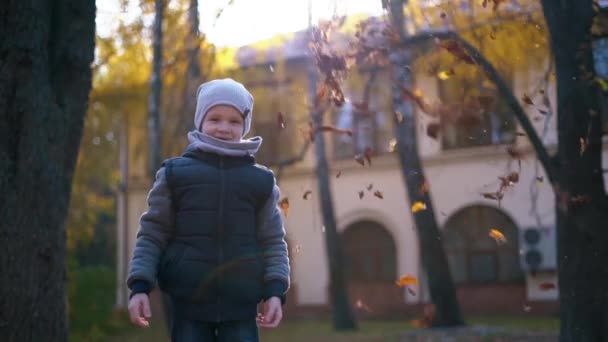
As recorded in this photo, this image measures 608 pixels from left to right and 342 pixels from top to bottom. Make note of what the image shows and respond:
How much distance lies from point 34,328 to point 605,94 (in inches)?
230

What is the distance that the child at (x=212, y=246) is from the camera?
3.79 m

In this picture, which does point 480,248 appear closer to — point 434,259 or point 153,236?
point 434,259

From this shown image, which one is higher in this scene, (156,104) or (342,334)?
(156,104)

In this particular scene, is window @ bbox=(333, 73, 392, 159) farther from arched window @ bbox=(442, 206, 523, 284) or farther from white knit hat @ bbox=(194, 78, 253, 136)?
white knit hat @ bbox=(194, 78, 253, 136)

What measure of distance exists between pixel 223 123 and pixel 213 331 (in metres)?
0.87

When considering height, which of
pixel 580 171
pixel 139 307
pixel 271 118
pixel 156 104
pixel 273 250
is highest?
pixel 271 118

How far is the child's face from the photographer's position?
398 centimetres

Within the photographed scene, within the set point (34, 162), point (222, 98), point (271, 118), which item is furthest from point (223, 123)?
point (271, 118)

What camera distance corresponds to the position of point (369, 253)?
29359 mm

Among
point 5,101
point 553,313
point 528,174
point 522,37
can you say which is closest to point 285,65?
point 528,174

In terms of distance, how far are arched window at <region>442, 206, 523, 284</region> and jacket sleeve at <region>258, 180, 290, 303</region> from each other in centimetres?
2313

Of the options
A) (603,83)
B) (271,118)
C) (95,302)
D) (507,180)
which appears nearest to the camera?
(507,180)

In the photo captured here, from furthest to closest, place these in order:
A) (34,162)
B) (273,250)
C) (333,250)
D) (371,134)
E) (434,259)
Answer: (371,134) < (333,250) < (434,259) < (34,162) < (273,250)

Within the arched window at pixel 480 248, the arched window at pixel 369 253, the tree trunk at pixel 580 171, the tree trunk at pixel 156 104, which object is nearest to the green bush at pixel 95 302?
the tree trunk at pixel 156 104
